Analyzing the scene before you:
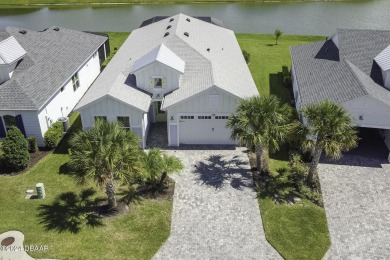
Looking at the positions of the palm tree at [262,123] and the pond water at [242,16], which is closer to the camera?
the palm tree at [262,123]

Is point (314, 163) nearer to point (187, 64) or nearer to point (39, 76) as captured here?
point (187, 64)

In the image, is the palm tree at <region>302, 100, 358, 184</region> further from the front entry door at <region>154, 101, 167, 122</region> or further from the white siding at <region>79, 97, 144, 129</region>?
the front entry door at <region>154, 101, 167, 122</region>

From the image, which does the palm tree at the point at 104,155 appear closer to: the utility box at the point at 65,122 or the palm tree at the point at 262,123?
the palm tree at the point at 262,123

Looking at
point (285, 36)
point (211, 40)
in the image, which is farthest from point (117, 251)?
point (285, 36)

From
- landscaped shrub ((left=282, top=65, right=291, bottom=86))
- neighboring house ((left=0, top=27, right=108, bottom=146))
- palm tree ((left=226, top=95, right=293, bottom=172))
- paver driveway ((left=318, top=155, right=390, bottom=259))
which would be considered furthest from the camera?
landscaped shrub ((left=282, top=65, right=291, bottom=86))

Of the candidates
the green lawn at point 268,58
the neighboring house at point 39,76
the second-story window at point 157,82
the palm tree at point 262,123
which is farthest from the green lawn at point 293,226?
the neighboring house at point 39,76

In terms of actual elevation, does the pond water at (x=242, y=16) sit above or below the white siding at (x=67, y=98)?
above

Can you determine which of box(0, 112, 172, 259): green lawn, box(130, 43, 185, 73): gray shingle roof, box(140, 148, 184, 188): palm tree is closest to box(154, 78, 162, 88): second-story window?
box(130, 43, 185, 73): gray shingle roof

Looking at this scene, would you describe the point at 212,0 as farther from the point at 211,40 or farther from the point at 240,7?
the point at 211,40

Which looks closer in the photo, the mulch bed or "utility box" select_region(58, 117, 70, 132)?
the mulch bed
